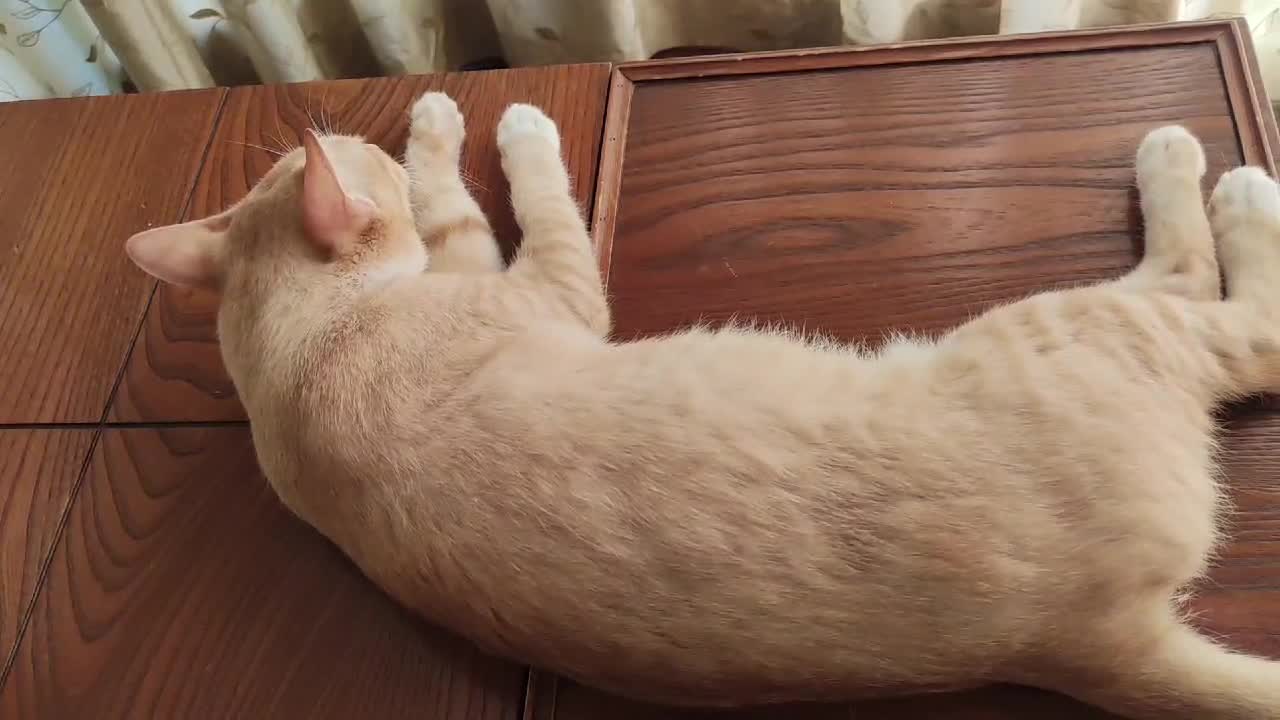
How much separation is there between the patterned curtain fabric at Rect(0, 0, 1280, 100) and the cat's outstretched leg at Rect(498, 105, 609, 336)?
426 millimetres

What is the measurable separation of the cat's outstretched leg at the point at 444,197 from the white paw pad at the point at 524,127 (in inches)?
2.6

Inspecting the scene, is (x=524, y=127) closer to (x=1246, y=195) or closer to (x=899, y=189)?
(x=899, y=189)

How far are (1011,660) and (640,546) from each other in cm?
30

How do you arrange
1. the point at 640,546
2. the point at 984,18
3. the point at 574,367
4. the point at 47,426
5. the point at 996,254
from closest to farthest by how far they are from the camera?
the point at 640,546 < the point at 574,367 < the point at 996,254 < the point at 47,426 < the point at 984,18

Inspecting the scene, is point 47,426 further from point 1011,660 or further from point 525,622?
point 1011,660

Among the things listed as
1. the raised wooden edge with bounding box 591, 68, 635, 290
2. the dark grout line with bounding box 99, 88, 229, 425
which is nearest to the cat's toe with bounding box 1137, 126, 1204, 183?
the raised wooden edge with bounding box 591, 68, 635, 290

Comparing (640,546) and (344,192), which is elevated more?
(344,192)

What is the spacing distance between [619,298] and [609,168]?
0.54 feet

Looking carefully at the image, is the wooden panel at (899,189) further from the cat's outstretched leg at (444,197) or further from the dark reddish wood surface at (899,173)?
the cat's outstretched leg at (444,197)

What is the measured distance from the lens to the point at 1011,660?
706 millimetres

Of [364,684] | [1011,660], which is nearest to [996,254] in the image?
[1011,660]

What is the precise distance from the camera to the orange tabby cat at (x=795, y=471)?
0.68 metres

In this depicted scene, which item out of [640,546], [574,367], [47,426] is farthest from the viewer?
[47,426]

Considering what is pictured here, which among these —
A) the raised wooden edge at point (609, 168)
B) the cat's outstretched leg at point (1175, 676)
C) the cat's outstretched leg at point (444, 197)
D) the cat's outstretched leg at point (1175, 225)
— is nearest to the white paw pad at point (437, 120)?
the cat's outstretched leg at point (444, 197)
